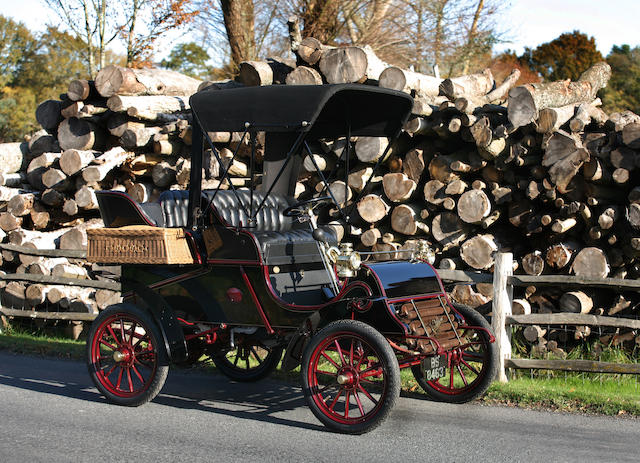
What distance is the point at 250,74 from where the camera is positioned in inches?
363

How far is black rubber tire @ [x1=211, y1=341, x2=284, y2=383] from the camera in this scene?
6.57m

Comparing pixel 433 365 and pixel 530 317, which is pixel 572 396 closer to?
pixel 530 317

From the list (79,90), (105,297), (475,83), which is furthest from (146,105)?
(475,83)

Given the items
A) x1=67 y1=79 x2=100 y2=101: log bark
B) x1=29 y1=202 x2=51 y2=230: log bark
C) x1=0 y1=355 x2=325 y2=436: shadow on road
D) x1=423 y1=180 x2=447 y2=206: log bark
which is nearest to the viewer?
x1=0 y1=355 x2=325 y2=436: shadow on road

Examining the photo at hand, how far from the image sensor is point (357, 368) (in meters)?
5.01

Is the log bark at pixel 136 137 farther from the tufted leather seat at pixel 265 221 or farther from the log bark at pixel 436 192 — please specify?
the log bark at pixel 436 192

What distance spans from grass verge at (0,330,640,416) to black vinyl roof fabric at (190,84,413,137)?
7.28 feet

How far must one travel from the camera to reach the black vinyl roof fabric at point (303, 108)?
5.23 m

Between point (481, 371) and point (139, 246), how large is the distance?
2700mm

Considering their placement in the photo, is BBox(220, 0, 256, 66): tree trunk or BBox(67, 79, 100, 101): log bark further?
BBox(220, 0, 256, 66): tree trunk

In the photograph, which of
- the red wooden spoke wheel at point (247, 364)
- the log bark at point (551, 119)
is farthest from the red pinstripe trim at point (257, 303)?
the log bark at point (551, 119)

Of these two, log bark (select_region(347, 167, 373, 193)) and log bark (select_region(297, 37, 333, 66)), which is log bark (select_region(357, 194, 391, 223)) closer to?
log bark (select_region(347, 167, 373, 193))

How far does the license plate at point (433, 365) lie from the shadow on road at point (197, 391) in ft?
2.62

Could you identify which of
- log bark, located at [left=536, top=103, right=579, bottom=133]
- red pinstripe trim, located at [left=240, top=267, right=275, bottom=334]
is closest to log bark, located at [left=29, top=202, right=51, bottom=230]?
red pinstripe trim, located at [left=240, top=267, right=275, bottom=334]
